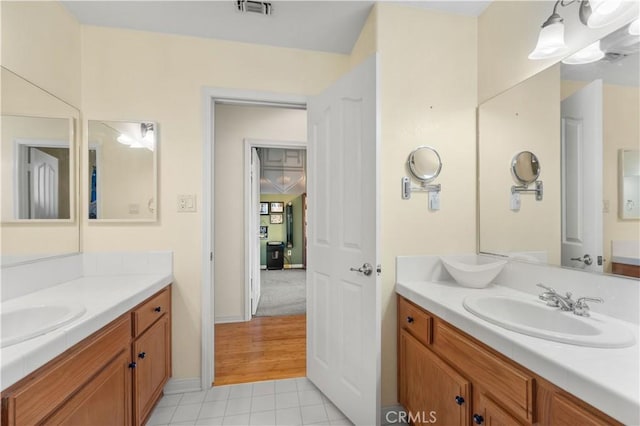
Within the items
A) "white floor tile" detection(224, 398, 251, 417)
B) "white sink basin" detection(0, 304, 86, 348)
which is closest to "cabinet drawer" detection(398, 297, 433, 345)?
"white floor tile" detection(224, 398, 251, 417)

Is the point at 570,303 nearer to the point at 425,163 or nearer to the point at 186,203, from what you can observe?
the point at 425,163

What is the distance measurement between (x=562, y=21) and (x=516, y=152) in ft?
1.97

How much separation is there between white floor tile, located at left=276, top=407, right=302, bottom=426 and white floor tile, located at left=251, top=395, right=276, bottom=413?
7cm

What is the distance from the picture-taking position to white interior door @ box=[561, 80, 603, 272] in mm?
1136

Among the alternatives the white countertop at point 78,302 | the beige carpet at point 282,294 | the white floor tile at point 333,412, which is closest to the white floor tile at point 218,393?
the white floor tile at point 333,412

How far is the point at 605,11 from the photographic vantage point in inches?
43.3

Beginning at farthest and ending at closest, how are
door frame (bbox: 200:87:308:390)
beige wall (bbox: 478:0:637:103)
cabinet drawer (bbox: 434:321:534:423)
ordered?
door frame (bbox: 200:87:308:390) → beige wall (bbox: 478:0:637:103) → cabinet drawer (bbox: 434:321:534:423)

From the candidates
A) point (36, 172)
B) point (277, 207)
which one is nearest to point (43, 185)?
point (36, 172)

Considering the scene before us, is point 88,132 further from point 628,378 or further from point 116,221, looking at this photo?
point 628,378

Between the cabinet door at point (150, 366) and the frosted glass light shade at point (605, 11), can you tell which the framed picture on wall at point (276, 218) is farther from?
the frosted glass light shade at point (605, 11)

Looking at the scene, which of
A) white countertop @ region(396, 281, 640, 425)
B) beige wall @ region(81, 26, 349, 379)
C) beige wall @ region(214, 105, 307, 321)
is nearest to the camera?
white countertop @ region(396, 281, 640, 425)

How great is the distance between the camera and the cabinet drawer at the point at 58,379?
0.74m

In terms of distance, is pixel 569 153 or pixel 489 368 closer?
pixel 489 368

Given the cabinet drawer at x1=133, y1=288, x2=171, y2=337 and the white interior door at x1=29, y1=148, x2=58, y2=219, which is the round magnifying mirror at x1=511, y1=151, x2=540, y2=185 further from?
the white interior door at x1=29, y1=148, x2=58, y2=219
